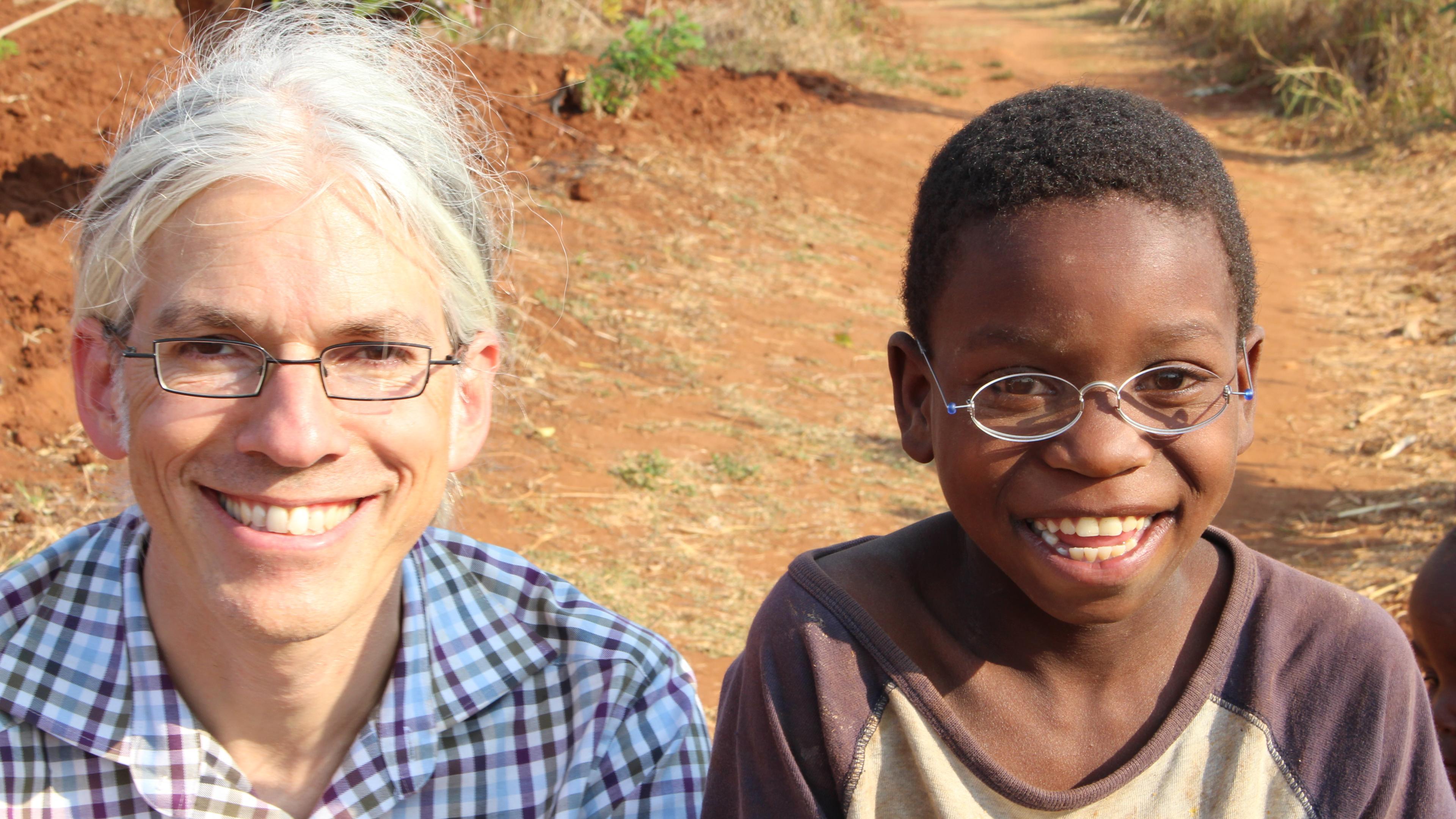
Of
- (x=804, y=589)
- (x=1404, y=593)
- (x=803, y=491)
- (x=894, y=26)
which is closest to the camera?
(x=804, y=589)

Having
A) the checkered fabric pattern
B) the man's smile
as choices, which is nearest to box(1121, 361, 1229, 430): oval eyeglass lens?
the checkered fabric pattern

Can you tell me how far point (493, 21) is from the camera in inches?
419

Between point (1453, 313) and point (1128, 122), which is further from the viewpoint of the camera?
point (1453, 313)

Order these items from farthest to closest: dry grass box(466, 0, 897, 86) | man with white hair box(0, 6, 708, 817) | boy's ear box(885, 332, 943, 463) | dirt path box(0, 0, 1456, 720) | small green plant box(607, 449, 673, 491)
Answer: dry grass box(466, 0, 897, 86)
small green plant box(607, 449, 673, 491)
dirt path box(0, 0, 1456, 720)
boy's ear box(885, 332, 943, 463)
man with white hair box(0, 6, 708, 817)

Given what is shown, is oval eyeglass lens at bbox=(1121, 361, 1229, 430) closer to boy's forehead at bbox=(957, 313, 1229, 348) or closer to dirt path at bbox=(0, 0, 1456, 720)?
boy's forehead at bbox=(957, 313, 1229, 348)

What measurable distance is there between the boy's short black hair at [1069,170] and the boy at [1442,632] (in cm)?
121

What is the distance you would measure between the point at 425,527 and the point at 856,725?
2.50 ft

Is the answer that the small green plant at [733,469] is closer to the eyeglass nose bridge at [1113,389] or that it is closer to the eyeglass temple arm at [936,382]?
the eyeglass temple arm at [936,382]

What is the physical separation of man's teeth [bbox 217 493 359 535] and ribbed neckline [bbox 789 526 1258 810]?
2.39ft

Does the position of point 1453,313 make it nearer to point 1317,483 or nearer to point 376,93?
point 1317,483

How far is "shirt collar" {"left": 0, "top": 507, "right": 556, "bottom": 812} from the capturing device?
1823mm

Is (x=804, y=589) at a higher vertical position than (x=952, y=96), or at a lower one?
lower

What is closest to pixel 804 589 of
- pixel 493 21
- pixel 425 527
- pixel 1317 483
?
pixel 425 527

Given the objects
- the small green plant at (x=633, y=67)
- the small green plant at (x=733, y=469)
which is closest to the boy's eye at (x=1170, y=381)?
the small green plant at (x=733, y=469)
